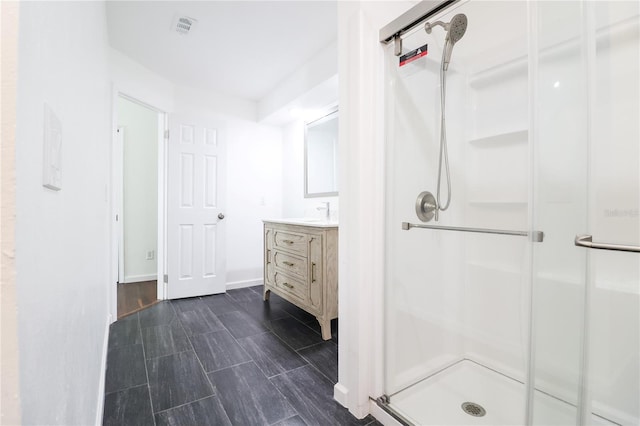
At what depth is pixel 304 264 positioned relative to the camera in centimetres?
249

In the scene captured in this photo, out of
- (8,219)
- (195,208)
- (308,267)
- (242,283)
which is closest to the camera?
(8,219)

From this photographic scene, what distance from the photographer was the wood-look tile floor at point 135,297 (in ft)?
9.52

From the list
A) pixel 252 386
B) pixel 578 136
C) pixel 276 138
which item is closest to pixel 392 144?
pixel 578 136

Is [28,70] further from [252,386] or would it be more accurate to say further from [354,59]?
[252,386]

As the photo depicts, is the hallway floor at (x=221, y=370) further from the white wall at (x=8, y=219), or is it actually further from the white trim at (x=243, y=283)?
the white wall at (x=8, y=219)

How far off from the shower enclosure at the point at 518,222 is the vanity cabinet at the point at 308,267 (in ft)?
2.66

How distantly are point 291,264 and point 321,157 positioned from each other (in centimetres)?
133

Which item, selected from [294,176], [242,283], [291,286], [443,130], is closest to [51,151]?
[443,130]

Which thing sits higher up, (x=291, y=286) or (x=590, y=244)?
(x=590, y=244)

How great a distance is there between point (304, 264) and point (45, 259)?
209 centimetres

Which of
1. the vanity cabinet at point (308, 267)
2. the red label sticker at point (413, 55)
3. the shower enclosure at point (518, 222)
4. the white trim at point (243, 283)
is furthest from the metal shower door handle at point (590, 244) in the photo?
the white trim at point (243, 283)

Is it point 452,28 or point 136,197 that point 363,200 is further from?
point 136,197

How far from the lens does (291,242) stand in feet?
8.80

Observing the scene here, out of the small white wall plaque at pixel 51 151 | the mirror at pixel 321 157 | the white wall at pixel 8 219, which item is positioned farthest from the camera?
the mirror at pixel 321 157
